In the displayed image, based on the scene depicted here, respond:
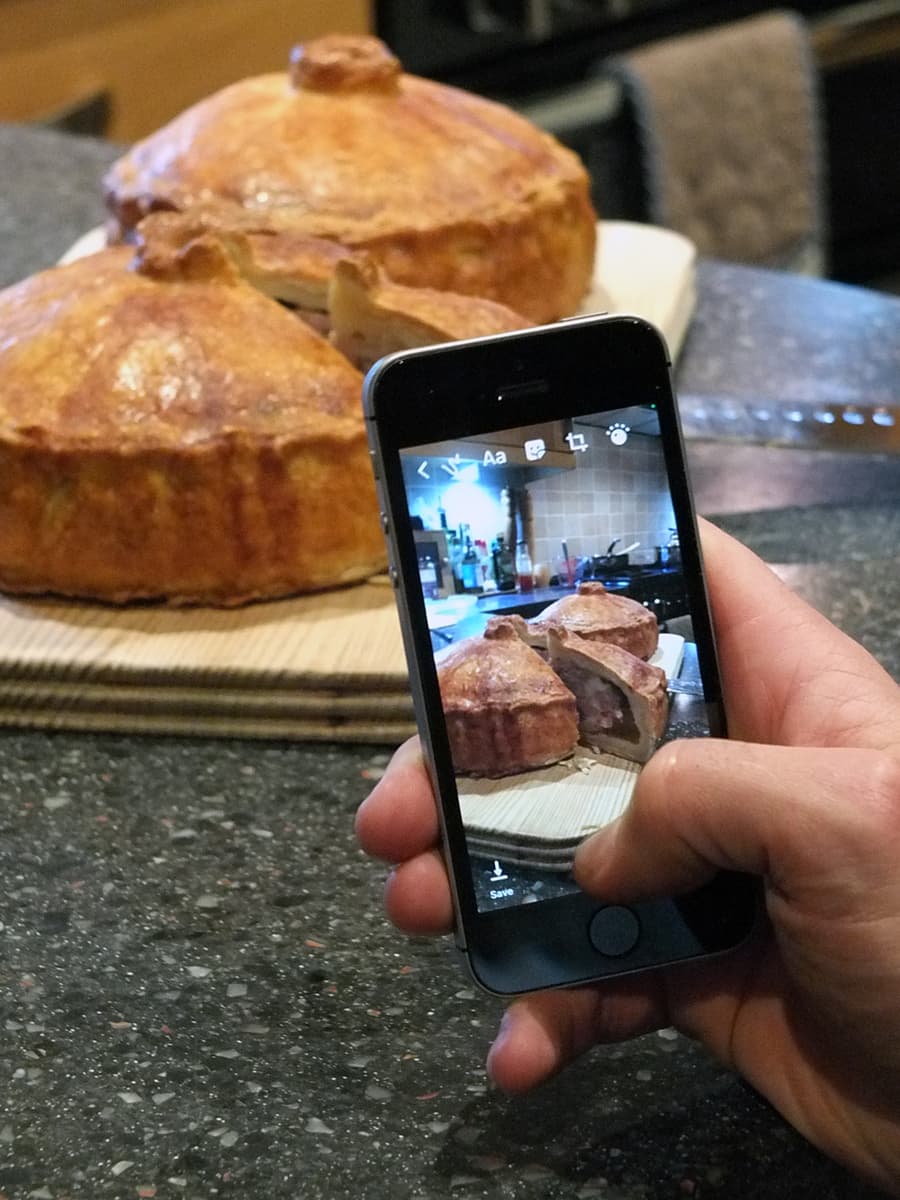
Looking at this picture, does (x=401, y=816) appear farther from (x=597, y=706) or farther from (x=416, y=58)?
(x=416, y=58)

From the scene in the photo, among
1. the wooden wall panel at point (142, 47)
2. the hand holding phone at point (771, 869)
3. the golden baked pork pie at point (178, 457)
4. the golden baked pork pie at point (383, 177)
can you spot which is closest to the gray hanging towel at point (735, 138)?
the wooden wall panel at point (142, 47)

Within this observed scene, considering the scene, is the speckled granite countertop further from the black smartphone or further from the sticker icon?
the sticker icon

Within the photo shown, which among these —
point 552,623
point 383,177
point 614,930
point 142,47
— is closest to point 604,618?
point 552,623

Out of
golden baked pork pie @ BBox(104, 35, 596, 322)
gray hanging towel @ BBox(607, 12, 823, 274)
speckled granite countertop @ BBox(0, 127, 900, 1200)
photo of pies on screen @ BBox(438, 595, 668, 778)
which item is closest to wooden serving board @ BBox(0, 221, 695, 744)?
speckled granite countertop @ BBox(0, 127, 900, 1200)

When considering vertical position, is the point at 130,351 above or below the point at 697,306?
above

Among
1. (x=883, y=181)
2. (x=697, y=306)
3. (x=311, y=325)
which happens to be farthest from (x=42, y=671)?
(x=883, y=181)

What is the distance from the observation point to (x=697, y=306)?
4.42ft

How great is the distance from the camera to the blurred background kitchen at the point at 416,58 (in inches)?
82.9

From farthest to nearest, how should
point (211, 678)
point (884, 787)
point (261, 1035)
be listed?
1. point (211, 678)
2. point (261, 1035)
3. point (884, 787)

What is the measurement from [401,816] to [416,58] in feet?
6.06

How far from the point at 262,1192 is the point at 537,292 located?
0.81 meters

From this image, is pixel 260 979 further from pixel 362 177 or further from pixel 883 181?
pixel 883 181

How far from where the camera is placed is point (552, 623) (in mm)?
583

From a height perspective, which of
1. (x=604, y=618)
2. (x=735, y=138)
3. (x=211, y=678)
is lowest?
(x=735, y=138)
